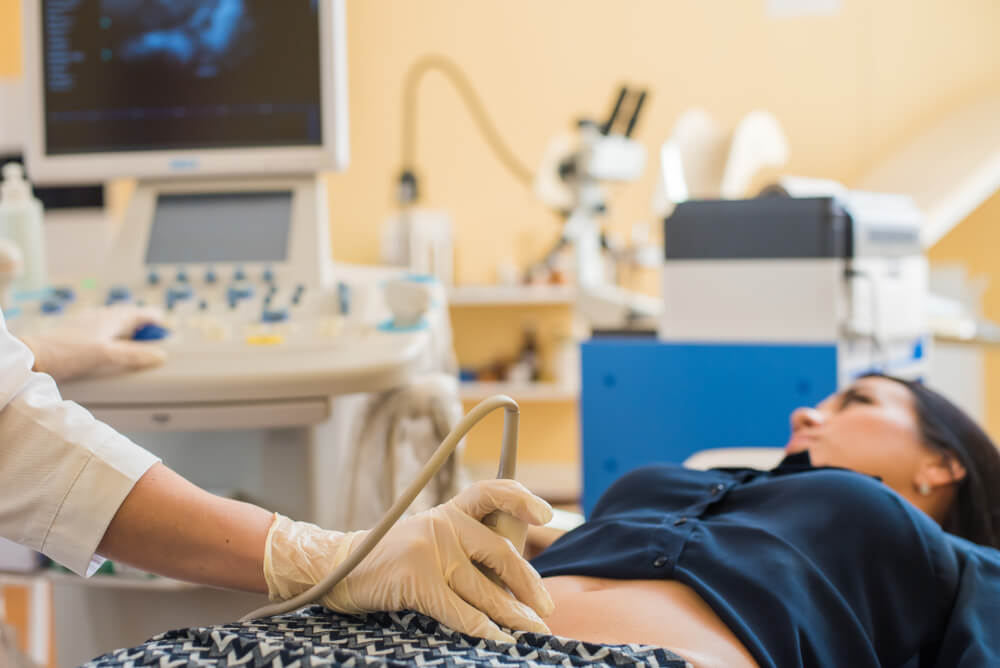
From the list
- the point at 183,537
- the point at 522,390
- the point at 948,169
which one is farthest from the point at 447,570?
the point at 522,390

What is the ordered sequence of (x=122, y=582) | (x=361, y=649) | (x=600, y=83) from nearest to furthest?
(x=361, y=649), (x=122, y=582), (x=600, y=83)

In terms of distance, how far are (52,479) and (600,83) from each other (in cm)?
381

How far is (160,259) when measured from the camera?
162 cm

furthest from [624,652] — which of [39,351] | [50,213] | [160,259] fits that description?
[50,213]

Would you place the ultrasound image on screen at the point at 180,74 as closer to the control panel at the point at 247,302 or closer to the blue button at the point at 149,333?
the control panel at the point at 247,302

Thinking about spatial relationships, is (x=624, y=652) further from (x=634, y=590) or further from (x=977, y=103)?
(x=977, y=103)

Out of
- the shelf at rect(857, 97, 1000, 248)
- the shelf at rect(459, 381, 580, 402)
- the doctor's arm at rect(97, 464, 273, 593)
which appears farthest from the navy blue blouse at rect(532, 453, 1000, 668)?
the shelf at rect(459, 381, 580, 402)

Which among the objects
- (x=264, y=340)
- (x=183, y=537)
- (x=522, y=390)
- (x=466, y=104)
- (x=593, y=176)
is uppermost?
(x=466, y=104)

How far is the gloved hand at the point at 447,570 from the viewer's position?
754 mm

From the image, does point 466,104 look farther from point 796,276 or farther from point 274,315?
point 274,315

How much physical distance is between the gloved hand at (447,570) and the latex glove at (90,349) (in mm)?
500

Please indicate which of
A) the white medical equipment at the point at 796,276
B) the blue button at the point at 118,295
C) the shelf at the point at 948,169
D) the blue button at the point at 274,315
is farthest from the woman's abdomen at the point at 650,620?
the shelf at the point at 948,169

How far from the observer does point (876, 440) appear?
4.46 feet

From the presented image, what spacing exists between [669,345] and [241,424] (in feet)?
3.61
